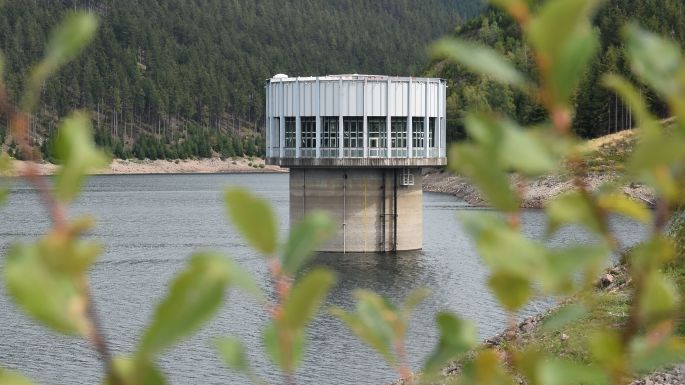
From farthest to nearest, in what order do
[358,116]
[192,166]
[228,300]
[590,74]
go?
[192,166], [590,74], [358,116], [228,300]

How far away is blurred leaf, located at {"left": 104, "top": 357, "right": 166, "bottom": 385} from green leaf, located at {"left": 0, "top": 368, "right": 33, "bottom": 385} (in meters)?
0.11

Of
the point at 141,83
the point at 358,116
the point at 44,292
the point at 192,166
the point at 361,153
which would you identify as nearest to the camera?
the point at 44,292

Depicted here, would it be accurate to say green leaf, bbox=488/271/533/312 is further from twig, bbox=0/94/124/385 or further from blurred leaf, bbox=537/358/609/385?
twig, bbox=0/94/124/385

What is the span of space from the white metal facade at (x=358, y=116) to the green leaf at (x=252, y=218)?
42.1m

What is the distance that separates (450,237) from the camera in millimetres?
51156

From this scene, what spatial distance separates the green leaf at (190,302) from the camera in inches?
53.1

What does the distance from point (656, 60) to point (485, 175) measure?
27 centimetres

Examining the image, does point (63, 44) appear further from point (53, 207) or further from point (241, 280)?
point (241, 280)

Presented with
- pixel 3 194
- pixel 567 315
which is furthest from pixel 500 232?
pixel 3 194

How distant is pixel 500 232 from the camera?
1.40m

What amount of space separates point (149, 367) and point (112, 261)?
42730 mm

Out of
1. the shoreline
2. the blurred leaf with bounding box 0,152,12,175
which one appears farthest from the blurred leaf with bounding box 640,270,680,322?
the shoreline

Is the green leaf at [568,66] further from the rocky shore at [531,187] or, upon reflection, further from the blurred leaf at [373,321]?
the rocky shore at [531,187]

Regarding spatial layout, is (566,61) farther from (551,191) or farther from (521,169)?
(551,191)
